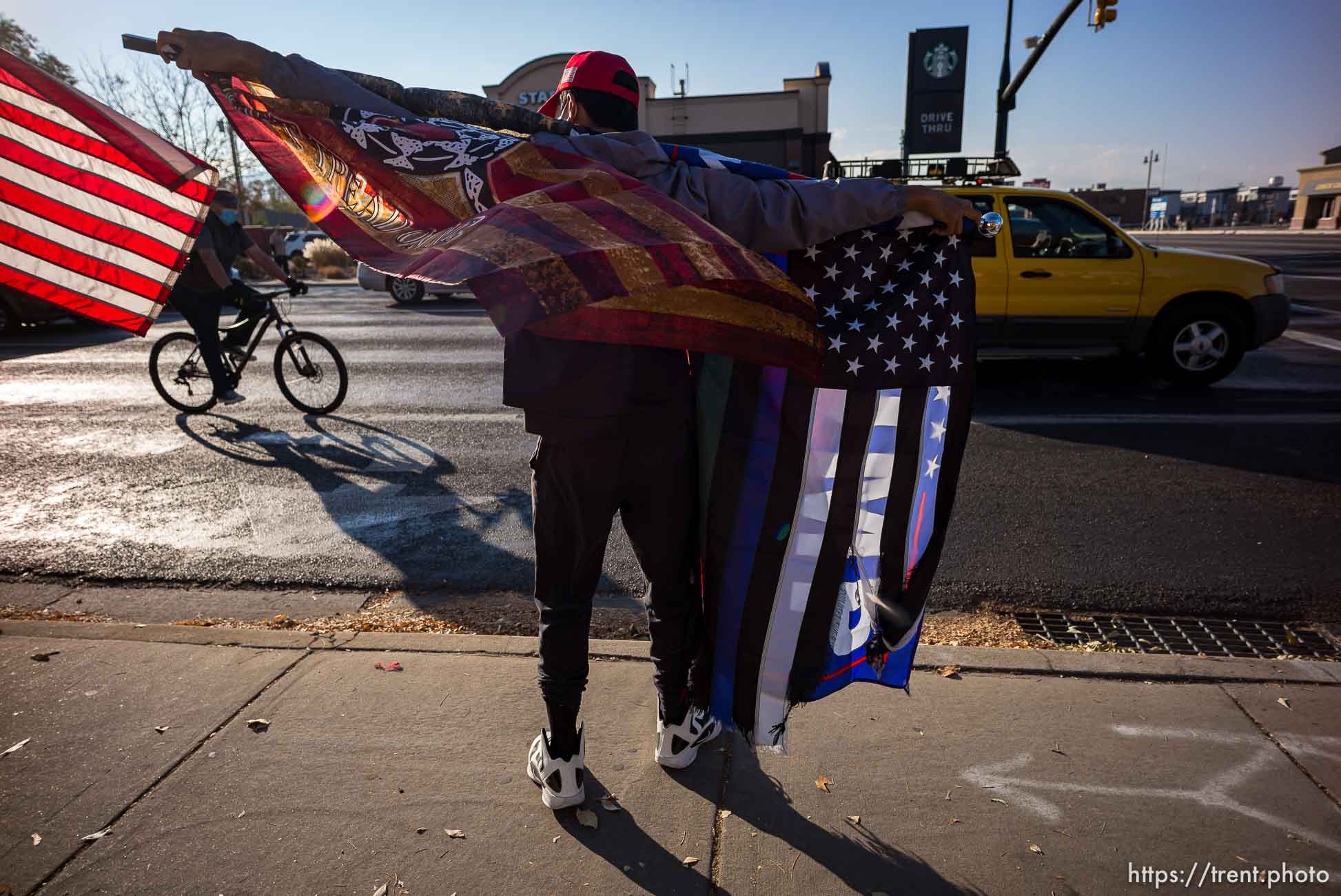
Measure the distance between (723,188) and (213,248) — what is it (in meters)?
6.69

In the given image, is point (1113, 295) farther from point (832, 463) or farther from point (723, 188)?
point (723, 188)

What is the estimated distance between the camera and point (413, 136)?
86.2 inches

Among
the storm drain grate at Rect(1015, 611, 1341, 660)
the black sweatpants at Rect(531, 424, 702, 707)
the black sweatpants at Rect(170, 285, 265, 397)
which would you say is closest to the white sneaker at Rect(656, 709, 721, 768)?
the black sweatpants at Rect(531, 424, 702, 707)

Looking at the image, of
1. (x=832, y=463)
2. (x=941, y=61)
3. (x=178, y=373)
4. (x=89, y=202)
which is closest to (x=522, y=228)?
(x=832, y=463)

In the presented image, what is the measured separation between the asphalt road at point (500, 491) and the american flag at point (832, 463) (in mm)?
1700

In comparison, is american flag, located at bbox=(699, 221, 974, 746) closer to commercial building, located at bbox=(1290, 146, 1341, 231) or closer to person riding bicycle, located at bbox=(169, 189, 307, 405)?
person riding bicycle, located at bbox=(169, 189, 307, 405)

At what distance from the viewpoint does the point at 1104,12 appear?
1491cm

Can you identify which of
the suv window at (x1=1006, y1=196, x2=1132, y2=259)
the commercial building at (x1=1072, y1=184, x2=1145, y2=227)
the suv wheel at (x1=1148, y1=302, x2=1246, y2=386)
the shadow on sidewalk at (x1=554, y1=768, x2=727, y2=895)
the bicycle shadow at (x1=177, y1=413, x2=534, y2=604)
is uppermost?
the commercial building at (x1=1072, y1=184, x2=1145, y2=227)

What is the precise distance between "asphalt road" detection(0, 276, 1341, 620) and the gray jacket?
2.43m

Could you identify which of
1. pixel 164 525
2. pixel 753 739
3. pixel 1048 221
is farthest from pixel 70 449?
pixel 1048 221

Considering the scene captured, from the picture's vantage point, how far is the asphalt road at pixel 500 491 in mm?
4355

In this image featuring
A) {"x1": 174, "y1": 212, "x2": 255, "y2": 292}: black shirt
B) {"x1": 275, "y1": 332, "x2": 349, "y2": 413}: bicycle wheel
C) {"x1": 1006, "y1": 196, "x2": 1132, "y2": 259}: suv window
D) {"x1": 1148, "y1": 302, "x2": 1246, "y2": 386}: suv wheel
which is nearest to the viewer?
{"x1": 174, "y1": 212, "x2": 255, "y2": 292}: black shirt

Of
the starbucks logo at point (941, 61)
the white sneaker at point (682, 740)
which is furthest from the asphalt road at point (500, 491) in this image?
the starbucks logo at point (941, 61)

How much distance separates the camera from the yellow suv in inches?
339
